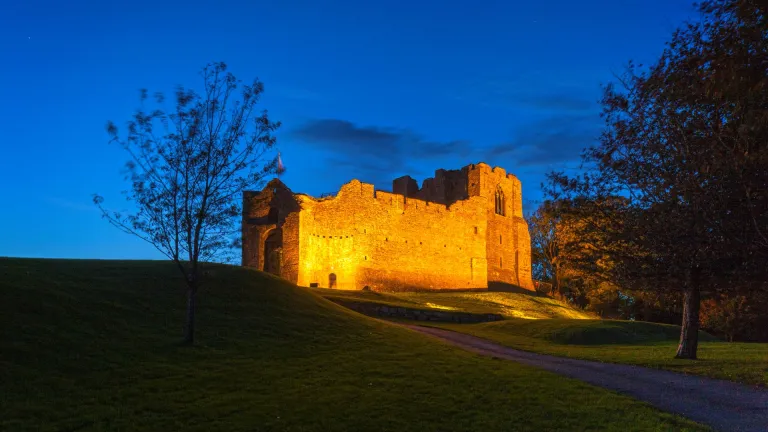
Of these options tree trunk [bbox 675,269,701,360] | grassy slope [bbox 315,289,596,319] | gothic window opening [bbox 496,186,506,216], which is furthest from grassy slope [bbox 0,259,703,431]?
gothic window opening [bbox 496,186,506,216]

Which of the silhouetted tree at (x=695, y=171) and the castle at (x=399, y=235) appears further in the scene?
the castle at (x=399, y=235)

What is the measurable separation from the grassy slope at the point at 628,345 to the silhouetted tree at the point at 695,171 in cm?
207

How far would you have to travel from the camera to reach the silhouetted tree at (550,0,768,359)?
983 cm

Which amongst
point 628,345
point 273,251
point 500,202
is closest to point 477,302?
point 273,251

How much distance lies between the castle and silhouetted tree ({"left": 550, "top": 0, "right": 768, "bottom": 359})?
84.1 feet

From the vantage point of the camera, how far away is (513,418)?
1299cm

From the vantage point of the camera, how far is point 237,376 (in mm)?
15680

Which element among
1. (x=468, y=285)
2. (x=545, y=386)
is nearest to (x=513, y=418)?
(x=545, y=386)

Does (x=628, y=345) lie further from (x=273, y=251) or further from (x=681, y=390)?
(x=273, y=251)

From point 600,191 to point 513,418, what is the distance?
413 inches

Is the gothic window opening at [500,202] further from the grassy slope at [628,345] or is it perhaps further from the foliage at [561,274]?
the grassy slope at [628,345]

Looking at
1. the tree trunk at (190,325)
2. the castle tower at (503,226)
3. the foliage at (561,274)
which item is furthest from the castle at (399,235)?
the tree trunk at (190,325)

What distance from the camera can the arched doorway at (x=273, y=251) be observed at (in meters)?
46.3

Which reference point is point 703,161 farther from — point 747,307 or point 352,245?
point 352,245
